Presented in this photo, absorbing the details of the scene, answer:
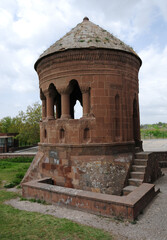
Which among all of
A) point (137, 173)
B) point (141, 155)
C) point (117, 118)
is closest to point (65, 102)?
point (117, 118)

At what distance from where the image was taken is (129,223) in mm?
5098

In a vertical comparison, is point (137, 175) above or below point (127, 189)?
above

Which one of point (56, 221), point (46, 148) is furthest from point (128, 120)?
point (56, 221)

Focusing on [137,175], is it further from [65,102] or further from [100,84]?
[65,102]

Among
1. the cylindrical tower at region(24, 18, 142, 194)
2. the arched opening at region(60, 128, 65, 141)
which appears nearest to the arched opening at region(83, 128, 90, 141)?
the cylindrical tower at region(24, 18, 142, 194)

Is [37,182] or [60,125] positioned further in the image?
[60,125]

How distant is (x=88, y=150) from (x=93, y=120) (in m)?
1.19

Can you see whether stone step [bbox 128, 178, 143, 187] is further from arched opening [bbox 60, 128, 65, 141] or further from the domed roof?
the domed roof

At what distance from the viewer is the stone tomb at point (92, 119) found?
7660 mm

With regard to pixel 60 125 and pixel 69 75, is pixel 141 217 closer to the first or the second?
pixel 60 125

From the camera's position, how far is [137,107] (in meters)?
10.1

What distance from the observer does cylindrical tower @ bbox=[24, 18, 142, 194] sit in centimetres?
768

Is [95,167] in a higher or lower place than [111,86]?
lower

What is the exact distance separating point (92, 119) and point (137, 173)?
8.84 ft
